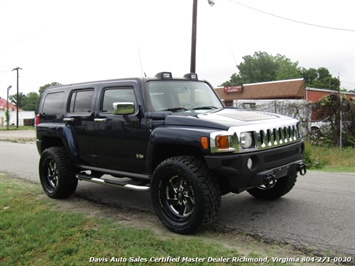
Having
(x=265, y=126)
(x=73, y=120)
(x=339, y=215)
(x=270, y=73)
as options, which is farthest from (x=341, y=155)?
(x=270, y=73)

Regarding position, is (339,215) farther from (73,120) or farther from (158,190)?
(73,120)

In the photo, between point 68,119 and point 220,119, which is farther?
point 68,119

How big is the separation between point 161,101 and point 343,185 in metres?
3.93

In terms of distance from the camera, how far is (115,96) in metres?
5.21

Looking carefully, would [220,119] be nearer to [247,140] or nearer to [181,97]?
[247,140]

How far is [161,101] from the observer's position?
486 centimetres

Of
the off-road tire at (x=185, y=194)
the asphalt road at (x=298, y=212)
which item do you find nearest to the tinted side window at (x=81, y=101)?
the asphalt road at (x=298, y=212)

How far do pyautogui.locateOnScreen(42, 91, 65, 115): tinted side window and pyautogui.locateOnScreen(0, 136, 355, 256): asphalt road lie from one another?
5.05ft

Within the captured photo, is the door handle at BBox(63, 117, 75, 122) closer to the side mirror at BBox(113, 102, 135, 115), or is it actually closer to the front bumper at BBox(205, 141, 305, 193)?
the side mirror at BBox(113, 102, 135, 115)

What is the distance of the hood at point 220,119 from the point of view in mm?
4039

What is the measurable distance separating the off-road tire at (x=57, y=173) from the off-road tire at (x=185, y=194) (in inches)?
80.2

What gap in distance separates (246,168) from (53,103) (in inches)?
154

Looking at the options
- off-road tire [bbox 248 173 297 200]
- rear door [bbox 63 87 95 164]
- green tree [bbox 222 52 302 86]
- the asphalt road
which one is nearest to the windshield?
rear door [bbox 63 87 95 164]

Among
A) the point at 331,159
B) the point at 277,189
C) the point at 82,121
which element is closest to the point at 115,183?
the point at 82,121
